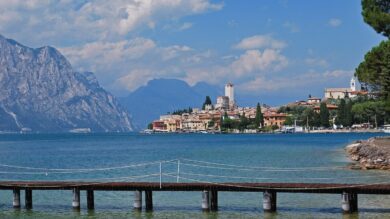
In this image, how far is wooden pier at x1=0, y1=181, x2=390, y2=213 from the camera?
2608 centimetres

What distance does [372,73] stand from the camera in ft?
120

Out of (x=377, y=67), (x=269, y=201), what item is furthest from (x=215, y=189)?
(x=377, y=67)

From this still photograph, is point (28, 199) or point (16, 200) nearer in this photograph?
point (16, 200)

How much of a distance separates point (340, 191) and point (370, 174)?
1884cm

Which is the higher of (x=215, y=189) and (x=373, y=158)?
(x=373, y=158)

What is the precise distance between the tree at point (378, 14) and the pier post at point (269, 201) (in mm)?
12946

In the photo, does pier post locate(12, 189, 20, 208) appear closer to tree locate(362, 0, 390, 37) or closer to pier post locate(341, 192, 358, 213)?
pier post locate(341, 192, 358, 213)

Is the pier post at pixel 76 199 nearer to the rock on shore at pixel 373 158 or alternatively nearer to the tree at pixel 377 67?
the tree at pixel 377 67

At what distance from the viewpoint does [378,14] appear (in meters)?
35.0

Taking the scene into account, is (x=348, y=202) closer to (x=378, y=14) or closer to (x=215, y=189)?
(x=215, y=189)

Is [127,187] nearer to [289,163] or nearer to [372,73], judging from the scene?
[372,73]

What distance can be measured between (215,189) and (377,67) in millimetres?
13636

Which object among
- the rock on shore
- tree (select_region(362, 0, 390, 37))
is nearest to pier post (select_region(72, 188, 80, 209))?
tree (select_region(362, 0, 390, 37))

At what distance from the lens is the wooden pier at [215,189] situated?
26078mm
